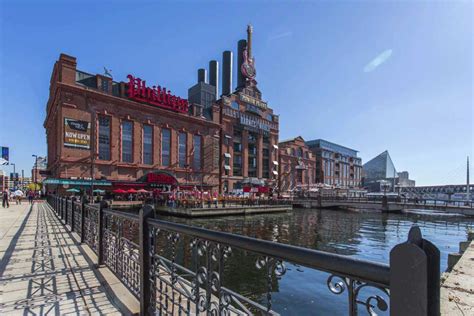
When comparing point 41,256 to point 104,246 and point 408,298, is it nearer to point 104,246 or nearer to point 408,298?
point 104,246

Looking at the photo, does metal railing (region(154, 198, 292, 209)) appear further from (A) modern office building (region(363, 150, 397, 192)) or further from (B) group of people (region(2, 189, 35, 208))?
(A) modern office building (region(363, 150, 397, 192))

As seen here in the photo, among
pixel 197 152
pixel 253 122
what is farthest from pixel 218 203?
pixel 253 122

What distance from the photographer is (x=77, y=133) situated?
33781 millimetres

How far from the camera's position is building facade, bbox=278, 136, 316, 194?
67.8 m

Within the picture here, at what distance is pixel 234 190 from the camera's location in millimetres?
53031

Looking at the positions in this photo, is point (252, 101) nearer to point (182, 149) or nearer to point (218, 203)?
point (182, 149)

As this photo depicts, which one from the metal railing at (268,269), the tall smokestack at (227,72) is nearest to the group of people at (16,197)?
the metal railing at (268,269)

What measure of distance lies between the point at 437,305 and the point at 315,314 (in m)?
6.63

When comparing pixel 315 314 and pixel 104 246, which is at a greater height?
pixel 104 246

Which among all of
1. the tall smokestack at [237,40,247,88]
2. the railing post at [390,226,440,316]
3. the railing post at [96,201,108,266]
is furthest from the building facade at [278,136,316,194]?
the railing post at [390,226,440,316]

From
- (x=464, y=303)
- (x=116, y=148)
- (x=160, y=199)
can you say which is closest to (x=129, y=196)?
(x=160, y=199)

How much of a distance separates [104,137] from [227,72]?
Result: 144ft

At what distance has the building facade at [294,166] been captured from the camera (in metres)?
67.8

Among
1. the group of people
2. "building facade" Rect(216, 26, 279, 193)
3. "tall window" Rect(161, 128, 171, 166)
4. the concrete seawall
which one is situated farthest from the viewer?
"building facade" Rect(216, 26, 279, 193)
